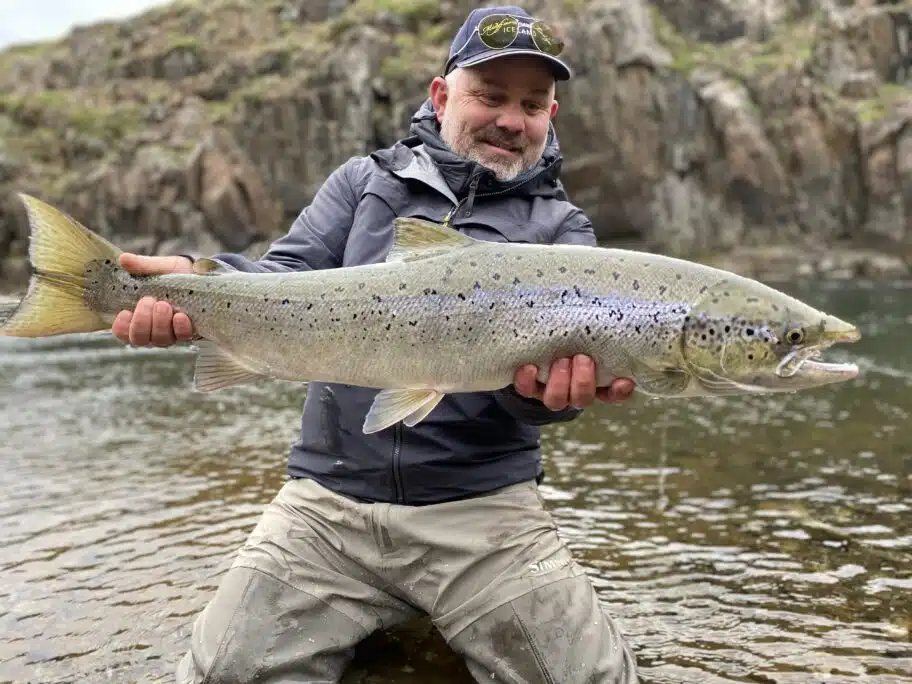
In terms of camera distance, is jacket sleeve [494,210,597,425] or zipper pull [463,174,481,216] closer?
jacket sleeve [494,210,597,425]

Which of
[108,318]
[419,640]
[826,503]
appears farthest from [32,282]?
[826,503]

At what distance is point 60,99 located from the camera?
7262 centimetres

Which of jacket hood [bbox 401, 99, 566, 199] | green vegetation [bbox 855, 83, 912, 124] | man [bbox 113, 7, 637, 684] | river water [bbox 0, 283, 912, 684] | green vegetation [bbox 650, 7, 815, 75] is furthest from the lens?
green vegetation [bbox 650, 7, 815, 75]

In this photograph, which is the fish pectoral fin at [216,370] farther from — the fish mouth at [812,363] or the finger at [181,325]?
the fish mouth at [812,363]

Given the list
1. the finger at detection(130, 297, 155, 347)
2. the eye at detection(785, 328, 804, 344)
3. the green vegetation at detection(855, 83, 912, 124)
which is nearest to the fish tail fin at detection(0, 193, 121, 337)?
the finger at detection(130, 297, 155, 347)

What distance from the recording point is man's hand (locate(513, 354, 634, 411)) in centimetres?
344

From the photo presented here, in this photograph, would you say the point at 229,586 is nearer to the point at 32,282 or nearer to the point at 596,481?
the point at 32,282

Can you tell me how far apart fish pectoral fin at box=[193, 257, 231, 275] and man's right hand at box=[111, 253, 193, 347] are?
16cm

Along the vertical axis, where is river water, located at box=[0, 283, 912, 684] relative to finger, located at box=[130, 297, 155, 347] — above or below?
below

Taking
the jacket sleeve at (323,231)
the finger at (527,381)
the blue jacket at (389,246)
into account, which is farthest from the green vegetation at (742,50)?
the finger at (527,381)

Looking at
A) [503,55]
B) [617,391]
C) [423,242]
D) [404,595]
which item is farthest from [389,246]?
[404,595]

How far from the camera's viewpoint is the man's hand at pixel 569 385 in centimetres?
344

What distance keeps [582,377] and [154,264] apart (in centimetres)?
208

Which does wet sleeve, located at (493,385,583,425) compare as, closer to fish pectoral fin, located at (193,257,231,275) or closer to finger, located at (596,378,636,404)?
finger, located at (596,378,636,404)
